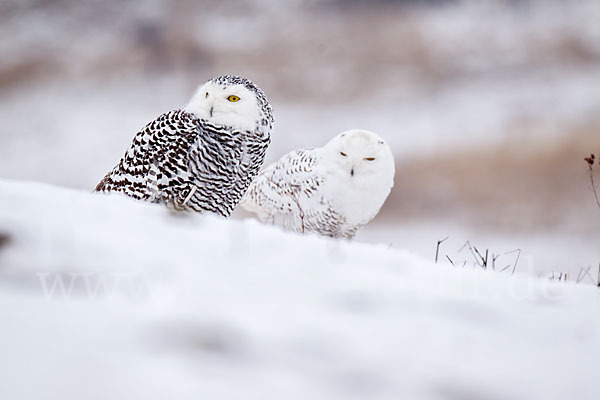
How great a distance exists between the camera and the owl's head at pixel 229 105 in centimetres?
285

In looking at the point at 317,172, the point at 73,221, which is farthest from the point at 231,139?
the point at 73,221

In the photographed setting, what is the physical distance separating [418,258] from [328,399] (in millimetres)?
740

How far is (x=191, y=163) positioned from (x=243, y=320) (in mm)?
1943

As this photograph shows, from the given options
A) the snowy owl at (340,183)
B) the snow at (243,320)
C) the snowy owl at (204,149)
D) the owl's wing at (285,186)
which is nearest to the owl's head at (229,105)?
the snowy owl at (204,149)

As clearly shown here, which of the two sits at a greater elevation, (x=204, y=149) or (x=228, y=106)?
(x=228, y=106)

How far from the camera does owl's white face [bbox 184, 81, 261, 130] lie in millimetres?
2852

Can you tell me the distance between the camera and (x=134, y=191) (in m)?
2.92

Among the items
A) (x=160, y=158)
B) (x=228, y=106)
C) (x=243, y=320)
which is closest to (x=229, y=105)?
(x=228, y=106)

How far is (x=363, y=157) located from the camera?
357 centimetres

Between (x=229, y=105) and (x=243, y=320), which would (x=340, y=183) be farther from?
(x=243, y=320)

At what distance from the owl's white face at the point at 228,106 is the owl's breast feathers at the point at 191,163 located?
39 mm

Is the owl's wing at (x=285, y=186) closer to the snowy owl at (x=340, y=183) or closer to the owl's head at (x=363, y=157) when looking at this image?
the snowy owl at (x=340, y=183)

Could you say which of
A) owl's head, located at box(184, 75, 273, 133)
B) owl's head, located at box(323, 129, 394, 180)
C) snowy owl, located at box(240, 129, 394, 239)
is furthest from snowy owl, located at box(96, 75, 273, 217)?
owl's head, located at box(323, 129, 394, 180)

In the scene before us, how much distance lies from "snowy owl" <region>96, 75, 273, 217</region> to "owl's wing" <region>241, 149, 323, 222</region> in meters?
0.85
